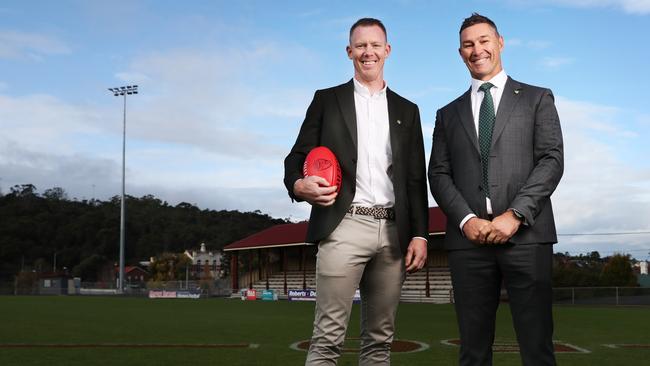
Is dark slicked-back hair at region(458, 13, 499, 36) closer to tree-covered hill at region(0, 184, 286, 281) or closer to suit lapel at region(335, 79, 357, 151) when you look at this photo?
suit lapel at region(335, 79, 357, 151)

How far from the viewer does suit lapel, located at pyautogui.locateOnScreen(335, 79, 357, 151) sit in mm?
4109

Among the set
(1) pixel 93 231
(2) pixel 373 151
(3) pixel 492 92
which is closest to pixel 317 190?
(2) pixel 373 151

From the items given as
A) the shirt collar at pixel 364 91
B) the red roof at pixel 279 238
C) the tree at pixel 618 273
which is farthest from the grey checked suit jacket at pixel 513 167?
the tree at pixel 618 273

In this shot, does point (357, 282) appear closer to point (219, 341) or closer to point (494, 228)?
point (494, 228)

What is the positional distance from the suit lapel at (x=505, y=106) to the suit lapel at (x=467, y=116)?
0.36 feet

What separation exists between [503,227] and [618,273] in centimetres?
4696

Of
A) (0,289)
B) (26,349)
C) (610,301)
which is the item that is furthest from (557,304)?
(0,289)

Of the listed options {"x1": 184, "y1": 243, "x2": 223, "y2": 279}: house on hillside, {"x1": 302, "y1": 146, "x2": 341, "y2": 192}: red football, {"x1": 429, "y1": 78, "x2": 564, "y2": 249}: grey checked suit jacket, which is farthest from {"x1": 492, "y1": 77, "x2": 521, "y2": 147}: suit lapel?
{"x1": 184, "y1": 243, "x2": 223, "y2": 279}: house on hillside

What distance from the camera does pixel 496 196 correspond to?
3734 millimetres

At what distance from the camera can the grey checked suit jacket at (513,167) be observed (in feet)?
11.9

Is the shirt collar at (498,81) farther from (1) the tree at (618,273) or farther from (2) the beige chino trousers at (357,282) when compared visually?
(1) the tree at (618,273)

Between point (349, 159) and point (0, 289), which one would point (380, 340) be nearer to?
point (349, 159)

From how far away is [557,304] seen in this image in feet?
111

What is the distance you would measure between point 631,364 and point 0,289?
68036 mm
